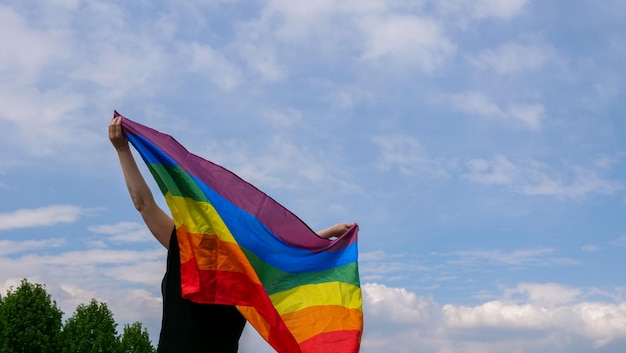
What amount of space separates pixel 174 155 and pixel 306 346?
169 cm

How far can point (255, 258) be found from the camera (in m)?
5.75

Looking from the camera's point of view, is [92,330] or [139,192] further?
[92,330]

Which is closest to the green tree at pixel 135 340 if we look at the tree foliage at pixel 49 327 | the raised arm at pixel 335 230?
the tree foliage at pixel 49 327

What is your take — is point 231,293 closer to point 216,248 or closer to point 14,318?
point 216,248

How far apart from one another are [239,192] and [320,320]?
113cm

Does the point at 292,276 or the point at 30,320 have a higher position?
the point at 30,320

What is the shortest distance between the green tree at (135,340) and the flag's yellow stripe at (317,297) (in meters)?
26.1

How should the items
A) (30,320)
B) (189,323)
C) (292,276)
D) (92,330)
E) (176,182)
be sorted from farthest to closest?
(92,330) < (30,320) < (292,276) < (176,182) < (189,323)

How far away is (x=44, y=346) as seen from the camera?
90.3 feet

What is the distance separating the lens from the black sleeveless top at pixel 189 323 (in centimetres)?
503

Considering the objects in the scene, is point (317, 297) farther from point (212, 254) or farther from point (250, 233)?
point (212, 254)

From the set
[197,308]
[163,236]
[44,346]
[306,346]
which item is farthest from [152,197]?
[44,346]

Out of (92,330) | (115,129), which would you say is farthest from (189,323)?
(92,330)

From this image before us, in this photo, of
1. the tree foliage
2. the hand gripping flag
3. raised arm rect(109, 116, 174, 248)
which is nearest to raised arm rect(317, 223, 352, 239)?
the hand gripping flag
